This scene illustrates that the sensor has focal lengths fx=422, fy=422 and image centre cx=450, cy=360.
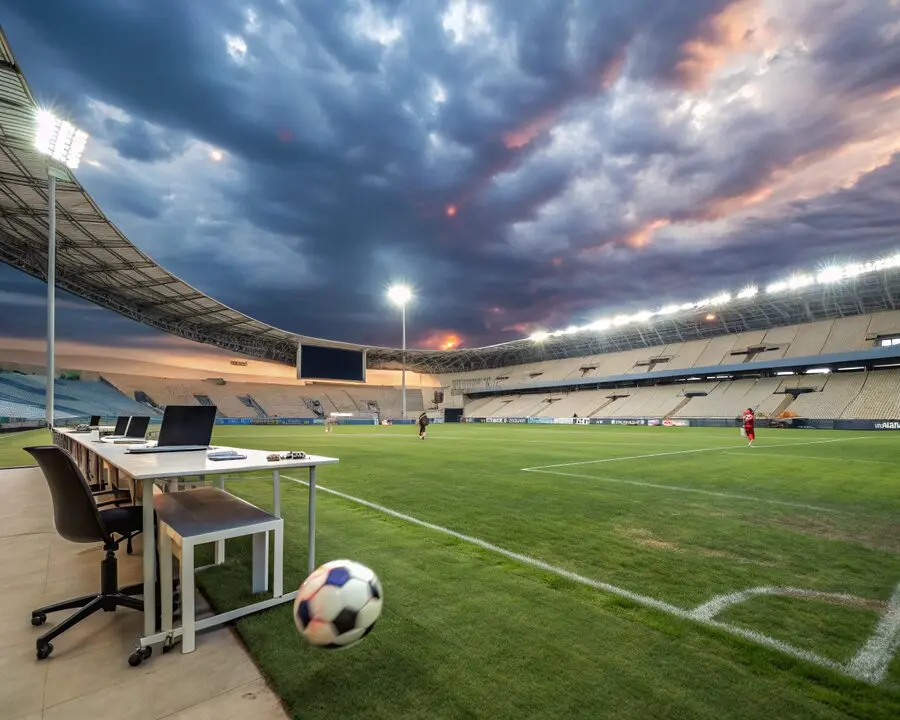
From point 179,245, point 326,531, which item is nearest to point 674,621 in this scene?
point 326,531

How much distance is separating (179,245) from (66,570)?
59.3m

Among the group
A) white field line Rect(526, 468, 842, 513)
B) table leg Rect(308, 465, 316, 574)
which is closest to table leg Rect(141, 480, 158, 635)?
table leg Rect(308, 465, 316, 574)

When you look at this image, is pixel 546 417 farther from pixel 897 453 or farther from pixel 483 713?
pixel 483 713

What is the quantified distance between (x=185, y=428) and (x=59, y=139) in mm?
20012

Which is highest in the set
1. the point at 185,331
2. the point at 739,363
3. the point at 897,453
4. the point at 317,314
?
the point at 317,314

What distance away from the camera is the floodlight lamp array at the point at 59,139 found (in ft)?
52.6

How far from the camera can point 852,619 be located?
296 centimetres

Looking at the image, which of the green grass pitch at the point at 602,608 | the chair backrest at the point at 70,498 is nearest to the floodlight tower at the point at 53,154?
the green grass pitch at the point at 602,608

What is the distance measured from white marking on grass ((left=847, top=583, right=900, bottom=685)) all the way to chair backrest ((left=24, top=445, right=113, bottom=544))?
4.68 metres

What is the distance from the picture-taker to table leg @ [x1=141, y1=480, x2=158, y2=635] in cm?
273

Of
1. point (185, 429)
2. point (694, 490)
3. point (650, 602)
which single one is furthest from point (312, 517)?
point (694, 490)

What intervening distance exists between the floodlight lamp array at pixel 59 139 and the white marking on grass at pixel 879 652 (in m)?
24.1

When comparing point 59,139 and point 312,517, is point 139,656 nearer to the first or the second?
point 312,517

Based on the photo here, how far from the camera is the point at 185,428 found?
5.11 metres
